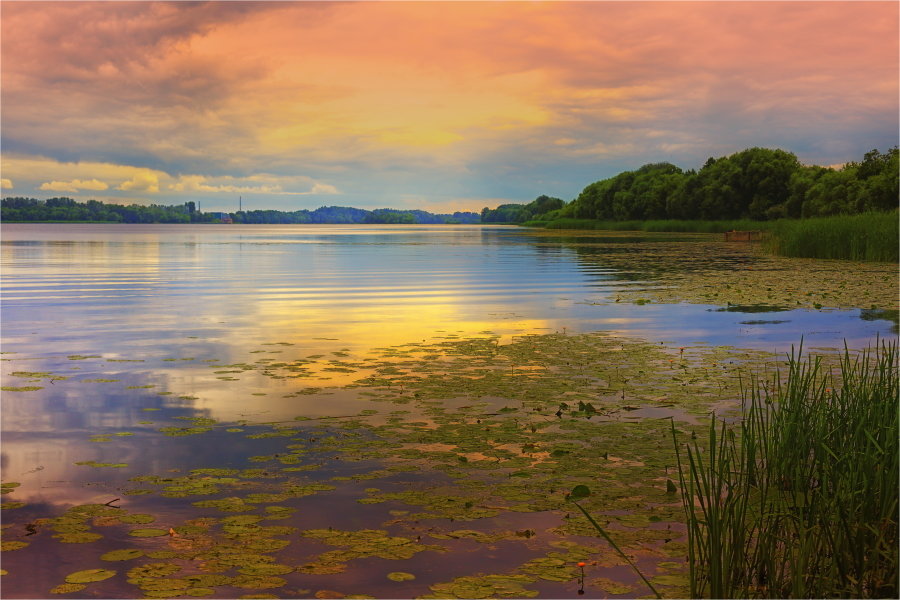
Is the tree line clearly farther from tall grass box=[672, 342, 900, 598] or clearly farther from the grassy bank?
tall grass box=[672, 342, 900, 598]

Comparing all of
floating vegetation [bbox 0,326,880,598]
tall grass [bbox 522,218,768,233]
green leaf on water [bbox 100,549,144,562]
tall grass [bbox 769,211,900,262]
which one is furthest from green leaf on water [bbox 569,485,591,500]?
tall grass [bbox 522,218,768,233]

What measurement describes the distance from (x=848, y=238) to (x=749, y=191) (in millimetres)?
92216

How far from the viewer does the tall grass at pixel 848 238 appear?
1651 inches

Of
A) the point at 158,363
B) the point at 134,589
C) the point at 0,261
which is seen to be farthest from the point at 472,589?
the point at 0,261

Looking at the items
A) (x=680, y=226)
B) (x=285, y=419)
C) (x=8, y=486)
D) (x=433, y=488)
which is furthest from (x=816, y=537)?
(x=680, y=226)

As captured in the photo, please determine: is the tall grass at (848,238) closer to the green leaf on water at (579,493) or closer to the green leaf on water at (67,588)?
the green leaf on water at (579,493)

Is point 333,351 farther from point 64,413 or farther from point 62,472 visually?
point 62,472

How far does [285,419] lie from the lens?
10977 millimetres

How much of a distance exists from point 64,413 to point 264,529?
5574mm

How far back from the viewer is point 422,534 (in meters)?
7.06

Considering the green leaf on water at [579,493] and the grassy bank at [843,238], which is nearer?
the green leaf on water at [579,493]

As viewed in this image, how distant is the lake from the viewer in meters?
6.52

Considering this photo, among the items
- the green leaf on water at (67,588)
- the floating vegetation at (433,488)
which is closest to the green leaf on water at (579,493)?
the floating vegetation at (433,488)

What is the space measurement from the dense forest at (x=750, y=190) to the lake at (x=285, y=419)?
6084cm
